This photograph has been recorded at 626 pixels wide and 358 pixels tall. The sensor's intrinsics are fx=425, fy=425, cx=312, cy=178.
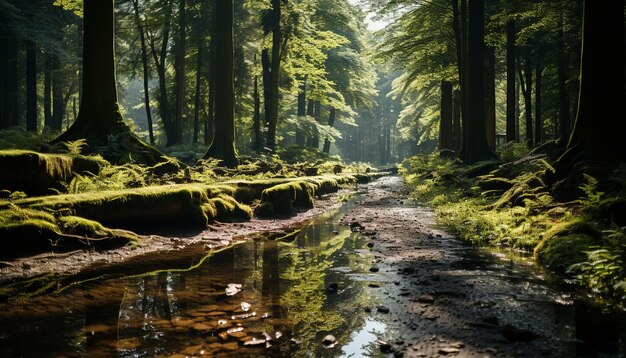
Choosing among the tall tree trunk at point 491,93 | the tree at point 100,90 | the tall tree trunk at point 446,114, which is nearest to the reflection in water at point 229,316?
the tree at point 100,90

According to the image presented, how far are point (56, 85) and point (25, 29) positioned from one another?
9983mm

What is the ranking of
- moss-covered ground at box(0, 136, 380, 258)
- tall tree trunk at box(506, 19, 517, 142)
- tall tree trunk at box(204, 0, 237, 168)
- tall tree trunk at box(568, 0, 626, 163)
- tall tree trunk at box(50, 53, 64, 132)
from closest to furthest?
1. moss-covered ground at box(0, 136, 380, 258)
2. tall tree trunk at box(568, 0, 626, 163)
3. tall tree trunk at box(204, 0, 237, 168)
4. tall tree trunk at box(506, 19, 517, 142)
5. tall tree trunk at box(50, 53, 64, 132)

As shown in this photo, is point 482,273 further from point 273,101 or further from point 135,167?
point 273,101

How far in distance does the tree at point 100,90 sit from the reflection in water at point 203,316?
7641 millimetres

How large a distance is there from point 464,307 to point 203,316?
263cm

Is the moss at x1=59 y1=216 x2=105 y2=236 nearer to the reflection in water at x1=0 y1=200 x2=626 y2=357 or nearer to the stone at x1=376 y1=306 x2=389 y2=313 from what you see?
the reflection in water at x1=0 y1=200 x2=626 y2=357

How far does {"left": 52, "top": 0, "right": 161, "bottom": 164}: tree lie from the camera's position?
12117 millimetres

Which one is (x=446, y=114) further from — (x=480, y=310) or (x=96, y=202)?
(x=480, y=310)

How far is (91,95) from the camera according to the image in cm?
1228

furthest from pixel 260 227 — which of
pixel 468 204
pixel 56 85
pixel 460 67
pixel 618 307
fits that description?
pixel 56 85

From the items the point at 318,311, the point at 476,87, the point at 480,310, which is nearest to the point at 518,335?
the point at 480,310

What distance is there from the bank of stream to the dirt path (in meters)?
0.01

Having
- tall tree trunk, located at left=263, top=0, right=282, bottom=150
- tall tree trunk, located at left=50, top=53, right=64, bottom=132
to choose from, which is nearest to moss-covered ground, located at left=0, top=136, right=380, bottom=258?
tall tree trunk, located at left=263, top=0, right=282, bottom=150

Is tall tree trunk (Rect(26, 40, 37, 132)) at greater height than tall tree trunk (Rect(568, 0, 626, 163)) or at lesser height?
greater
